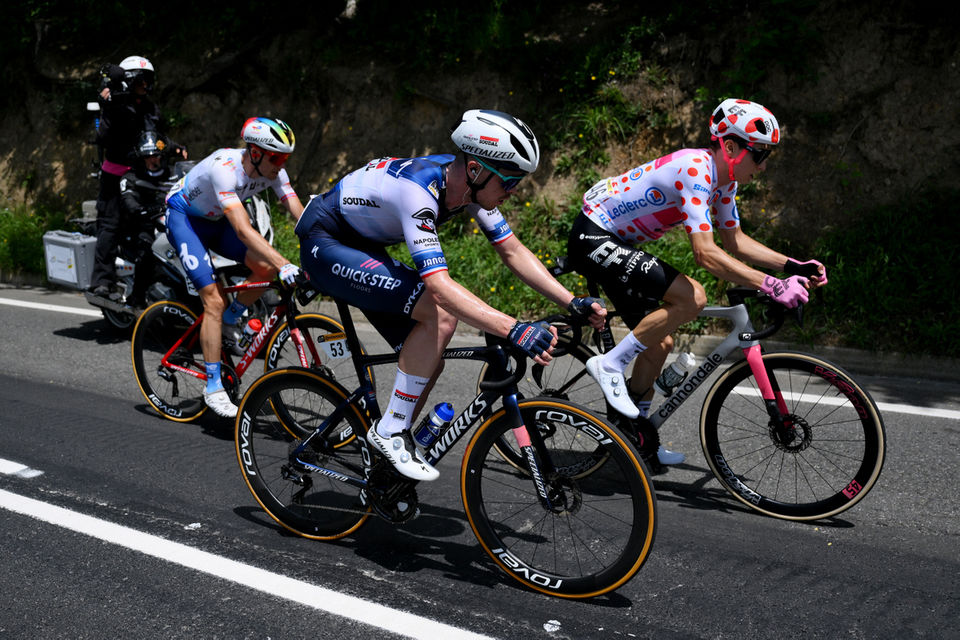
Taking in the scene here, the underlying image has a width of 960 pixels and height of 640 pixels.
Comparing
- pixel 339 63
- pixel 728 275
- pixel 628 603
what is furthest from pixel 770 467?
pixel 339 63

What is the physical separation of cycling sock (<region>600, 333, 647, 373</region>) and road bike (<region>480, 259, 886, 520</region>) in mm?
182

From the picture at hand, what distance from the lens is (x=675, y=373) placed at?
464 centimetres

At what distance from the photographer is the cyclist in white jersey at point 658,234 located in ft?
14.3

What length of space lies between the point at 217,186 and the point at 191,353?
131 centimetres

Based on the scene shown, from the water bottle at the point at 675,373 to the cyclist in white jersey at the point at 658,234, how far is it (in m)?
0.12

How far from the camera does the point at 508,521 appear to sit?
12.9 feet

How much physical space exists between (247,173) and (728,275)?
313 centimetres

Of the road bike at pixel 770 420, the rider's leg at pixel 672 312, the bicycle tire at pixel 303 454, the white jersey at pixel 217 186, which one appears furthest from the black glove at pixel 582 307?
the white jersey at pixel 217 186

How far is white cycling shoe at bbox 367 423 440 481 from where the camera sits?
3721 mm

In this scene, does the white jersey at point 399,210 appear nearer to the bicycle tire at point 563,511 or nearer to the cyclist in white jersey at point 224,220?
the bicycle tire at point 563,511

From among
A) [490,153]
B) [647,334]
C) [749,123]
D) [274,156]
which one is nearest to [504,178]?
[490,153]

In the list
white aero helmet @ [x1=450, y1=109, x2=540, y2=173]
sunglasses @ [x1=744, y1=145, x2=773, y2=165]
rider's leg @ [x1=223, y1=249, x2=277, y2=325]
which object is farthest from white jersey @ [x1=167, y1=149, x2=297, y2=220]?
sunglasses @ [x1=744, y1=145, x2=773, y2=165]

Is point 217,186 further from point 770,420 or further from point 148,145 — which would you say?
point 770,420

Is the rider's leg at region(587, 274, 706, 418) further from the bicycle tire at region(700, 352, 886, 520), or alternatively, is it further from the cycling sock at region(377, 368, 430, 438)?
the cycling sock at region(377, 368, 430, 438)
